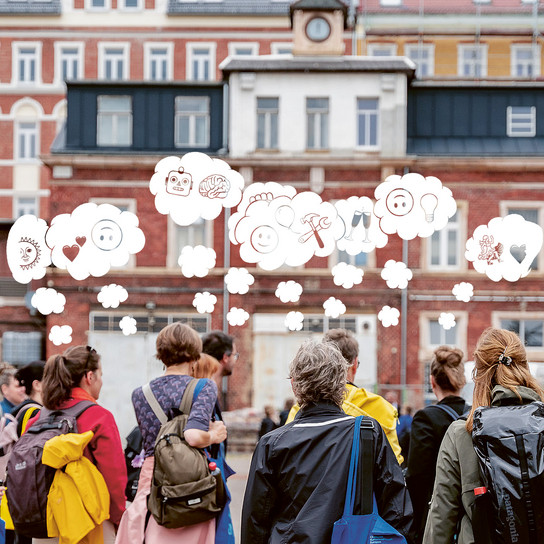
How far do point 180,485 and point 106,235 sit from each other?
6.38 meters

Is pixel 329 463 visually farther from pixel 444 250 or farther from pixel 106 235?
pixel 444 250

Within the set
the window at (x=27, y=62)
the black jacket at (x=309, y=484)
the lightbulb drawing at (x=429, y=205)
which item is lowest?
the black jacket at (x=309, y=484)

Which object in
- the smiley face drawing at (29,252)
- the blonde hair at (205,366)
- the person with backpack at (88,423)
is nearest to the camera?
the person with backpack at (88,423)

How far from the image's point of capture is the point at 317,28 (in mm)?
24750

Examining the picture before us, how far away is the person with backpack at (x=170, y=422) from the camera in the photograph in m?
5.15

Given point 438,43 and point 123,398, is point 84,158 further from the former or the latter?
point 438,43

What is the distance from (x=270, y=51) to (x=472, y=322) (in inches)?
696

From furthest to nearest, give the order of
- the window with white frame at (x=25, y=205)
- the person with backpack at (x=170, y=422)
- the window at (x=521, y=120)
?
the window with white frame at (x=25, y=205) → the window at (x=521, y=120) → the person with backpack at (x=170, y=422)

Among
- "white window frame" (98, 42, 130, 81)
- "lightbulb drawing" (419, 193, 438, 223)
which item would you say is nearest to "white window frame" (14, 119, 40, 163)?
"white window frame" (98, 42, 130, 81)

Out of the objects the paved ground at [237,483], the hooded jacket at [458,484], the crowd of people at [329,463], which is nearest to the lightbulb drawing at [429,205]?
the paved ground at [237,483]

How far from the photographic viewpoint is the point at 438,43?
3681 cm

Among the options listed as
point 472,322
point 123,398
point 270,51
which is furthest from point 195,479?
point 270,51

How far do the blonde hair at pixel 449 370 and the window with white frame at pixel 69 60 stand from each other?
33.5m

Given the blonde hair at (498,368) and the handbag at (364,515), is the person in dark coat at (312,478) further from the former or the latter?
the blonde hair at (498,368)
